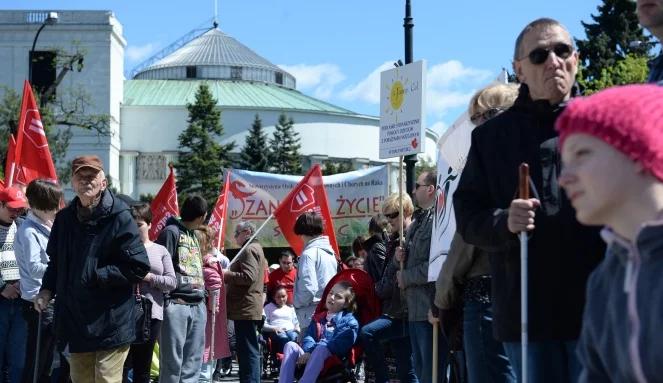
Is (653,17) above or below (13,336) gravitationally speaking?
above

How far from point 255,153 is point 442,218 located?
9414 cm

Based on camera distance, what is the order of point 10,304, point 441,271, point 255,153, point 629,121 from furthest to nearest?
point 255,153, point 10,304, point 441,271, point 629,121

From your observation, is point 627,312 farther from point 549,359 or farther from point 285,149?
point 285,149

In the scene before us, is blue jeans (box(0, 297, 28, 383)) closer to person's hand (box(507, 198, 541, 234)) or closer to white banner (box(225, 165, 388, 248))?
person's hand (box(507, 198, 541, 234))

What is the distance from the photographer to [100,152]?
103125 mm

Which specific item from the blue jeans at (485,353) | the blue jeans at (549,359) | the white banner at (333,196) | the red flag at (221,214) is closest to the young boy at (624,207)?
the blue jeans at (549,359)

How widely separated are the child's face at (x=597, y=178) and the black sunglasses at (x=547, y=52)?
2.09 metres

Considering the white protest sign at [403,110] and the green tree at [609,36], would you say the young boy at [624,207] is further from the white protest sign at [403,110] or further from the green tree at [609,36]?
the green tree at [609,36]

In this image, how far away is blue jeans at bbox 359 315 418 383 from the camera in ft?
32.4

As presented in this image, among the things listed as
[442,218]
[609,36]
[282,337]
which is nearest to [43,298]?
[442,218]

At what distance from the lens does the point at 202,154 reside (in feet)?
322

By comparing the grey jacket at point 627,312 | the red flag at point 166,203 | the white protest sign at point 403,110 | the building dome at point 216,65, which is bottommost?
the grey jacket at point 627,312

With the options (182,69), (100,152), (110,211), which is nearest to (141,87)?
(182,69)

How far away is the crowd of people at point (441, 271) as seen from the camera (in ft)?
7.49
